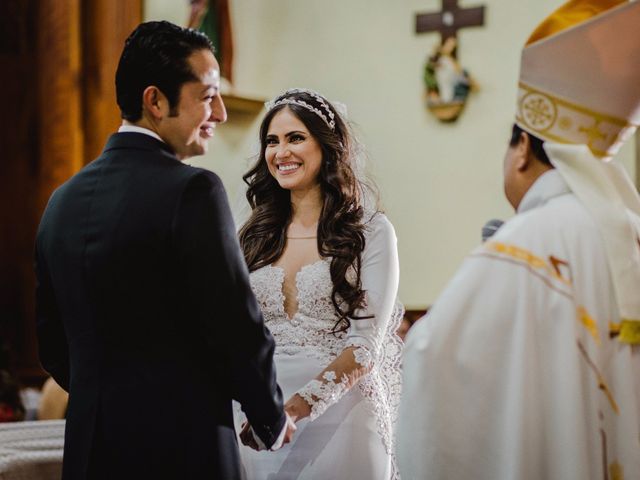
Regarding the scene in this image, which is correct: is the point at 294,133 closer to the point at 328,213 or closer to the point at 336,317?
the point at 328,213

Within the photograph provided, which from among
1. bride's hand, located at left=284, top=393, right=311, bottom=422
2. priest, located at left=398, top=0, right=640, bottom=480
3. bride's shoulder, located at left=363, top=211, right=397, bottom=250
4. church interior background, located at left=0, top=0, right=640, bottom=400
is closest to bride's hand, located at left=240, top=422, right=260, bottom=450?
bride's hand, located at left=284, top=393, right=311, bottom=422

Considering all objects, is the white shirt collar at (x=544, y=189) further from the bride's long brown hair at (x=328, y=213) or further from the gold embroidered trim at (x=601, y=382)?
the bride's long brown hair at (x=328, y=213)

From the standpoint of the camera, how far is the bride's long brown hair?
123 inches

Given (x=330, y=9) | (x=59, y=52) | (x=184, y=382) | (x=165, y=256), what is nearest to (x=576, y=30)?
(x=165, y=256)

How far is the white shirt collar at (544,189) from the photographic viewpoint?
7.13ft

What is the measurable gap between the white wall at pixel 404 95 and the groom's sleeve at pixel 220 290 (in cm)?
389

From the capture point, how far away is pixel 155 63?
2.30 metres

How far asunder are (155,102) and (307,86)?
4.76 m

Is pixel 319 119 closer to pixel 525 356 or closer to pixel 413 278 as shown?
pixel 525 356

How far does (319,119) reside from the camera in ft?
11.0

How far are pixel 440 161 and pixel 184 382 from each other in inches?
174

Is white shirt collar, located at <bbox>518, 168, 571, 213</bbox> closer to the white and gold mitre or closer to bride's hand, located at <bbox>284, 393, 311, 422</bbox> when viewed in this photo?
the white and gold mitre

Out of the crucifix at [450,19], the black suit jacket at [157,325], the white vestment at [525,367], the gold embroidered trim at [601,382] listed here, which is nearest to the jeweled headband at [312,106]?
the black suit jacket at [157,325]

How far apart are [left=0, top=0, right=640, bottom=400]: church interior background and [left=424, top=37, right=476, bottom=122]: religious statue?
2.5 inches
